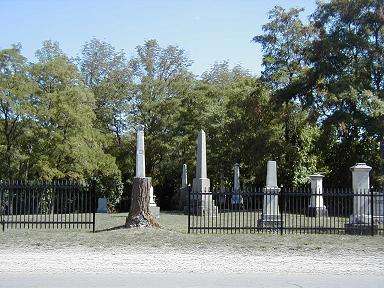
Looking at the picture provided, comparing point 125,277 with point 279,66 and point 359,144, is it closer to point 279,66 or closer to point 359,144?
point 359,144

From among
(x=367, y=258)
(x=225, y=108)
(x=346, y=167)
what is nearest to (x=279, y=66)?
(x=225, y=108)

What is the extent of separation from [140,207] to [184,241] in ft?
8.45

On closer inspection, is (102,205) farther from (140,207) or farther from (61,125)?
(140,207)

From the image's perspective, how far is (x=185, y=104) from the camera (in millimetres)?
39906

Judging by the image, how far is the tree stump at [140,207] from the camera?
1578 centimetres

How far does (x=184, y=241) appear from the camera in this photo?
13.8m

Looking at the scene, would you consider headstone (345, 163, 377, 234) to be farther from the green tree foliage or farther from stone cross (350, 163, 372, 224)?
the green tree foliage

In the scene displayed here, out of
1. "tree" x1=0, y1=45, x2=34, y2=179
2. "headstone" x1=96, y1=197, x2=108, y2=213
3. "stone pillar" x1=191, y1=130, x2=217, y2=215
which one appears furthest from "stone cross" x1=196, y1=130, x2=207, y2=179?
"headstone" x1=96, y1=197, x2=108, y2=213

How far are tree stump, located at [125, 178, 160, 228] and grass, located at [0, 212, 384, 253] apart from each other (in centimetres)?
45

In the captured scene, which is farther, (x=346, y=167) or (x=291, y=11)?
(x=291, y=11)

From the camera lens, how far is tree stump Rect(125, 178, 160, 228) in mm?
15776

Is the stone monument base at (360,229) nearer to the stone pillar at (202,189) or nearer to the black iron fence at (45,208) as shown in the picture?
the black iron fence at (45,208)

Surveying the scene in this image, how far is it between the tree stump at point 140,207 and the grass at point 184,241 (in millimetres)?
448

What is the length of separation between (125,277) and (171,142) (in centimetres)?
3004
